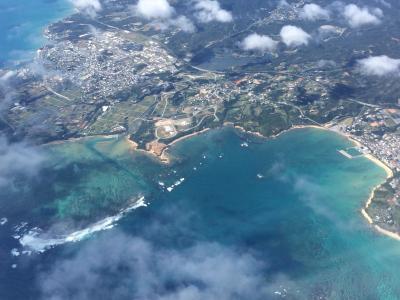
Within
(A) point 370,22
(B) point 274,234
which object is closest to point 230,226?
(B) point 274,234

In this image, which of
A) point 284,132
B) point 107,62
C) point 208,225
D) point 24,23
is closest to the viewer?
point 208,225

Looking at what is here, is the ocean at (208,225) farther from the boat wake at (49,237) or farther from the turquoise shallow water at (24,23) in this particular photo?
the turquoise shallow water at (24,23)

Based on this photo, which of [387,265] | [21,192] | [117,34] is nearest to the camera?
[387,265]

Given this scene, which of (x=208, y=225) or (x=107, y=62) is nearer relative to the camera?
(x=208, y=225)

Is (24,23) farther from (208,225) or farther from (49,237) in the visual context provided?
(208,225)

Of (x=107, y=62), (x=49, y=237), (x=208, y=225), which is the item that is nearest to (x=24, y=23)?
(x=107, y=62)

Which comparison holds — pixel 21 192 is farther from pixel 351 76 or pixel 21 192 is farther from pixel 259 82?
pixel 351 76
